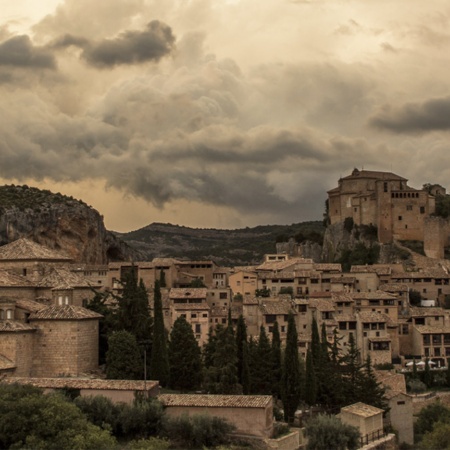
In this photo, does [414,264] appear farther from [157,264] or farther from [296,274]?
[157,264]

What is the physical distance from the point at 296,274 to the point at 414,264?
1531 centimetres

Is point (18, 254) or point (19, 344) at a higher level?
point (18, 254)

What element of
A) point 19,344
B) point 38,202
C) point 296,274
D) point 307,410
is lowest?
point 307,410

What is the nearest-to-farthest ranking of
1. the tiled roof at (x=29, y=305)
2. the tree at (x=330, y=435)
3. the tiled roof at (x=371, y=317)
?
the tree at (x=330, y=435)
the tiled roof at (x=29, y=305)
the tiled roof at (x=371, y=317)

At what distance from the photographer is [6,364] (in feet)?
96.5

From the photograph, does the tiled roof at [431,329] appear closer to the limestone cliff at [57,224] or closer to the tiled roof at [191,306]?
the tiled roof at [191,306]

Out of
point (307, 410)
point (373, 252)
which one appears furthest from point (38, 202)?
point (307, 410)

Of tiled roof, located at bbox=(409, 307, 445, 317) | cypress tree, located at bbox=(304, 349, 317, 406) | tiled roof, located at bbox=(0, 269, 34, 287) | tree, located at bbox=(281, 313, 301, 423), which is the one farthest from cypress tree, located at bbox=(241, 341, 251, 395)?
tiled roof, located at bbox=(409, 307, 445, 317)

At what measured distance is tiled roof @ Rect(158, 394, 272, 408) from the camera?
26438 mm

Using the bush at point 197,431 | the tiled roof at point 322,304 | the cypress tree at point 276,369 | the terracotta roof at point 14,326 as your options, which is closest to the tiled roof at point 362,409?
the cypress tree at point 276,369

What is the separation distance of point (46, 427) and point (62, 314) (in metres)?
8.29

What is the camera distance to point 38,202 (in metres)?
74.1

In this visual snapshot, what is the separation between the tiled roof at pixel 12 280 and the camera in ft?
113

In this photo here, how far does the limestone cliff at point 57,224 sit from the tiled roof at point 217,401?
139 feet
